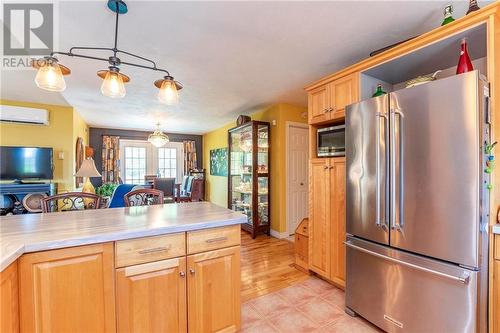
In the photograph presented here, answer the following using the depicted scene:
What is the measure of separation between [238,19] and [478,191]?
6.38ft

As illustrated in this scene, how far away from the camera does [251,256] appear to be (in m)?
3.23

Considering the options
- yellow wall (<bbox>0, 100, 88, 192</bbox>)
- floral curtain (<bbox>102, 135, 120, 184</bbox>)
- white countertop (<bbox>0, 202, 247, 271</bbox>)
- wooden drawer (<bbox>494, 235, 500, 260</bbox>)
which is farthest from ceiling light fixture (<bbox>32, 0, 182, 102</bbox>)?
floral curtain (<bbox>102, 135, 120, 184</bbox>)

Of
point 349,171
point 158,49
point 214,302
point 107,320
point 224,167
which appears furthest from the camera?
point 224,167

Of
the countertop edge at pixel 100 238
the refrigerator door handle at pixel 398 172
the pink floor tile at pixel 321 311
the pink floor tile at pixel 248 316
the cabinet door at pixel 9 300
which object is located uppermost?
the refrigerator door handle at pixel 398 172

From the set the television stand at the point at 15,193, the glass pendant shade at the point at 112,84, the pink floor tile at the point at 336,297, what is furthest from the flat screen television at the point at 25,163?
the pink floor tile at the point at 336,297

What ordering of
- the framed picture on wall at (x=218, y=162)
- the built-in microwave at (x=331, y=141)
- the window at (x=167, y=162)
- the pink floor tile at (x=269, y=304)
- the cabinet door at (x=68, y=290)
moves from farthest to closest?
the window at (x=167, y=162) < the framed picture on wall at (x=218, y=162) < the built-in microwave at (x=331, y=141) < the pink floor tile at (x=269, y=304) < the cabinet door at (x=68, y=290)

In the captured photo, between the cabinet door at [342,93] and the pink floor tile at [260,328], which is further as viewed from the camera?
the cabinet door at [342,93]

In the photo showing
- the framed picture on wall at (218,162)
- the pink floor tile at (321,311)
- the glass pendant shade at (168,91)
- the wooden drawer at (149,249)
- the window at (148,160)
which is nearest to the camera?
the wooden drawer at (149,249)

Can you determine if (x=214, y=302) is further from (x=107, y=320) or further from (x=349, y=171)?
(x=349, y=171)

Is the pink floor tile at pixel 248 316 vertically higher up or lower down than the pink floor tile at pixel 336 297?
higher up

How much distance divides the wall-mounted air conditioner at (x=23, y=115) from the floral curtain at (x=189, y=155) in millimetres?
3816

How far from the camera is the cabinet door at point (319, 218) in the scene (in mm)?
2365

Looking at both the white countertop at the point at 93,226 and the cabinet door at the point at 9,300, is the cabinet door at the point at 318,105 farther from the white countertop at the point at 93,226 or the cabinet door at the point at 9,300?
the cabinet door at the point at 9,300

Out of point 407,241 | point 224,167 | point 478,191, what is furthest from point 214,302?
point 224,167
